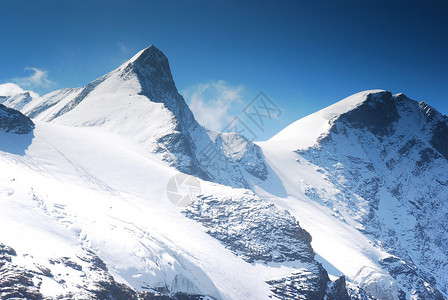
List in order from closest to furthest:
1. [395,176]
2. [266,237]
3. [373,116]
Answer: [266,237] < [395,176] < [373,116]

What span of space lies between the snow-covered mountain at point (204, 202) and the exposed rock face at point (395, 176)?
684 mm

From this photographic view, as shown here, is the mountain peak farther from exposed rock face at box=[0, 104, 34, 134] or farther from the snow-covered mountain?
exposed rock face at box=[0, 104, 34, 134]

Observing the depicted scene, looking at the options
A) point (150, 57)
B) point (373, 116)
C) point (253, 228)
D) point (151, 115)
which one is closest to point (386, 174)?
point (373, 116)

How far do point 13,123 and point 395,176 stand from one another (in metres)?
162

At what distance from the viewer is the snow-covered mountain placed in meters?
35.1

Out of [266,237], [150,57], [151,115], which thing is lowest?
[266,237]

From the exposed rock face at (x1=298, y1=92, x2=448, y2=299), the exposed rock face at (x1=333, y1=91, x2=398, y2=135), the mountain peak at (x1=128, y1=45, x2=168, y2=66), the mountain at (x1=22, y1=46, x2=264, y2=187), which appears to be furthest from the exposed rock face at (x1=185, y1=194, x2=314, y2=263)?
the exposed rock face at (x1=333, y1=91, x2=398, y2=135)

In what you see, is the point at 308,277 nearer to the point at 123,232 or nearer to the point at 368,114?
the point at 123,232

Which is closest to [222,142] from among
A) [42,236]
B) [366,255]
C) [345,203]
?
[345,203]

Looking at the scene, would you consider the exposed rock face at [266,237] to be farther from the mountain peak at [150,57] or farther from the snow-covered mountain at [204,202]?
the mountain peak at [150,57]

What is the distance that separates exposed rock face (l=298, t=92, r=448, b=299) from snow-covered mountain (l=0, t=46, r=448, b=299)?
2.25 feet

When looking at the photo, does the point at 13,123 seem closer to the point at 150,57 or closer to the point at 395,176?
the point at 150,57

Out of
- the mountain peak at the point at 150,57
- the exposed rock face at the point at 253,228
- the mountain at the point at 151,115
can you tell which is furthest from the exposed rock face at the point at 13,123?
the mountain peak at the point at 150,57

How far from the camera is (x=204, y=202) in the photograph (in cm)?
6762
